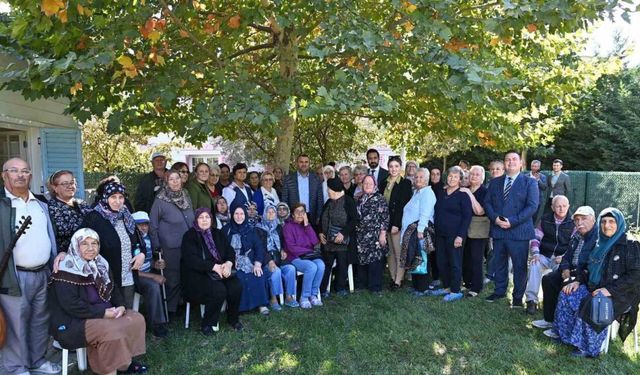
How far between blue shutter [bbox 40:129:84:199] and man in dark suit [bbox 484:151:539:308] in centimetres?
676

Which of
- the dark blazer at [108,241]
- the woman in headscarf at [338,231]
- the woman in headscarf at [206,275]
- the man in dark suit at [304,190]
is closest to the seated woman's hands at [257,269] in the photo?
the woman in headscarf at [206,275]

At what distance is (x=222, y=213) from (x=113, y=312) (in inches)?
80.5

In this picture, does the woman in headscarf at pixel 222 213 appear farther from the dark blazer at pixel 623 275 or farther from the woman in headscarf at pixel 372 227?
the dark blazer at pixel 623 275

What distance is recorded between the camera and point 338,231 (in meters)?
6.43

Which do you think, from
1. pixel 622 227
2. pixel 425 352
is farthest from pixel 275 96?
pixel 622 227

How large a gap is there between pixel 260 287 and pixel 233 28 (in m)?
3.31

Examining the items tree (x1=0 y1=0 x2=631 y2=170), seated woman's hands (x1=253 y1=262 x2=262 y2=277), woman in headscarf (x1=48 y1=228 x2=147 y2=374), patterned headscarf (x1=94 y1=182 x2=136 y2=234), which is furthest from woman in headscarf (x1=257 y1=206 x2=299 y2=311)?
woman in headscarf (x1=48 y1=228 x2=147 y2=374)

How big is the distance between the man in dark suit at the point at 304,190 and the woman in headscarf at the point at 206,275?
1853 mm

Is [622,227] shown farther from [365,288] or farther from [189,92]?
[189,92]

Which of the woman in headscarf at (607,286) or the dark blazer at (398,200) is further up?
the dark blazer at (398,200)

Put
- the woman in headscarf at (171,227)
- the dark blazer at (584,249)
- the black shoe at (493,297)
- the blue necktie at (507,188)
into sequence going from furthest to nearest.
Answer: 1. the black shoe at (493,297)
2. the blue necktie at (507,188)
3. the woman in headscarf at (171,227)
4. the dark blazer at (584,249)

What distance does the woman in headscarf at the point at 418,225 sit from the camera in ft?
21.0

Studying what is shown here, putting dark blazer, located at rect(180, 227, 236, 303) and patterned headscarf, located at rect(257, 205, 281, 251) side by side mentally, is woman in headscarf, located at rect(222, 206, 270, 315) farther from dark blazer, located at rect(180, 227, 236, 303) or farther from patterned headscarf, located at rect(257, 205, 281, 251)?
dark blazer, located at rect(180, 227, 236, 303)

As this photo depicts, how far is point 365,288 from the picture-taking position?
22.4ft
